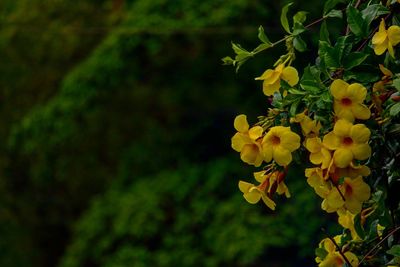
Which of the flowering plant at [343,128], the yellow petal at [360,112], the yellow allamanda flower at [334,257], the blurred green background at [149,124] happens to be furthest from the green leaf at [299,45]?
the blurred green background at [149,124]

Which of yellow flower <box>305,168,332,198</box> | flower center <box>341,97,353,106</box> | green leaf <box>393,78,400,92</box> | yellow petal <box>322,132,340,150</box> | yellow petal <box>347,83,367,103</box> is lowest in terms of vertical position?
yellow flower <box>305,168,332,198</box>

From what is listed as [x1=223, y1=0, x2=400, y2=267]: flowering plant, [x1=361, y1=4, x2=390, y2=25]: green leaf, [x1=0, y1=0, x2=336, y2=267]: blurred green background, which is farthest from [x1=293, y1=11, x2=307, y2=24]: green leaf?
[x1=0, y1=0, x2=336, y2=267]: blurred green background

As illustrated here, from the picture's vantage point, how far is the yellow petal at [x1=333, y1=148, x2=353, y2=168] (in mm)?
1285

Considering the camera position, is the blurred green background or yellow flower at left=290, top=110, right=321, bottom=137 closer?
yellow flower at left=290, top=110, right=321, bottom=137

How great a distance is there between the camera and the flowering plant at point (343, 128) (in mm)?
1314

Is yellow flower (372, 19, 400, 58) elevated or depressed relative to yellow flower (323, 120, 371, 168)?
elevated

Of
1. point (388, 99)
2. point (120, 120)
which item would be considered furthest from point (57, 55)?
point (388, 99)

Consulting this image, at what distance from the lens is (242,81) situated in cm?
611

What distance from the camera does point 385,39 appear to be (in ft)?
4.54

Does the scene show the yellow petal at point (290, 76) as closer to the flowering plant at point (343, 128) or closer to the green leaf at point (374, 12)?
the flowering plant at point (343, 128)

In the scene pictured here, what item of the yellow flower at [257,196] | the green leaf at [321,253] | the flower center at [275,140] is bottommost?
the green leaf at [321,253]

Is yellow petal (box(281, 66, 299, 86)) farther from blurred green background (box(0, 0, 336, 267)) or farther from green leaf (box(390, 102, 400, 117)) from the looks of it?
blurred green background (box(0, 0, 336, 267))

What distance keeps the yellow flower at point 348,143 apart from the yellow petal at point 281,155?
6 centimetres

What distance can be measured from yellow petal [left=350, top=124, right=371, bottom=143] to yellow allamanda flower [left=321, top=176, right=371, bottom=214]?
0.27ft
